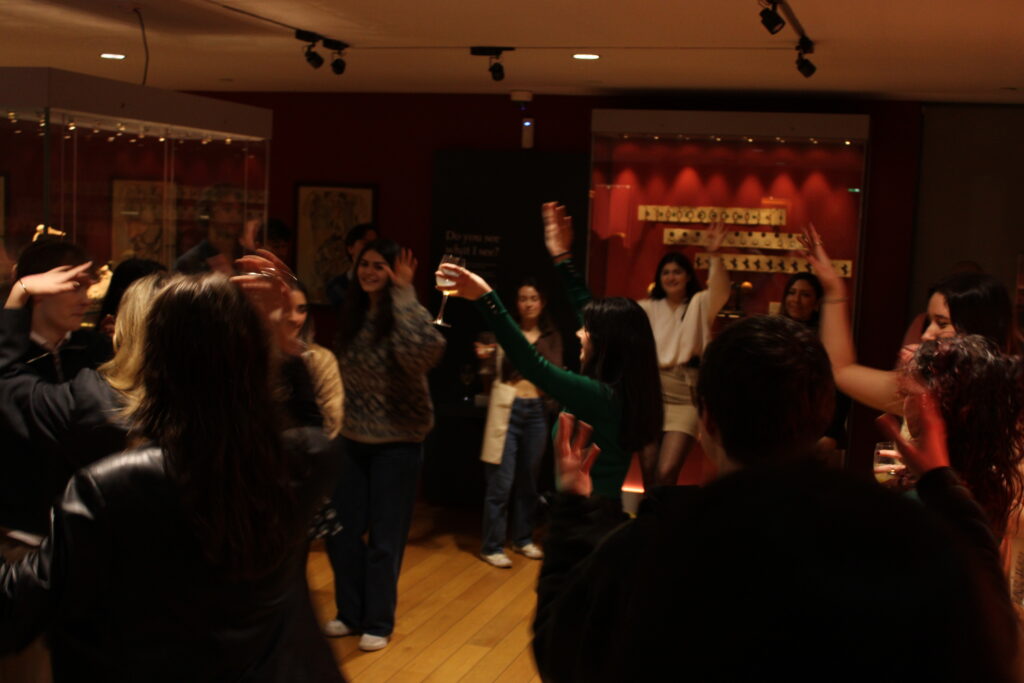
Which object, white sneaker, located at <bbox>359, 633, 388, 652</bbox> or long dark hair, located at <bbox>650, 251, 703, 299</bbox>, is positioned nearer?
white sneaker, located at <bbox>359, 633, 388, 652</bbox>

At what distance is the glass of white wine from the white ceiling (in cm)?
265

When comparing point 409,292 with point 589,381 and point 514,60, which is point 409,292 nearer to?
point 589,381

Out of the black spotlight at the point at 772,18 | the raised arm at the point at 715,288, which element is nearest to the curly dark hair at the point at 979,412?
the black spotlight at the point at 772,18

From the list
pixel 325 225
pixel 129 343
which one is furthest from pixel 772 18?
pixel 325 225

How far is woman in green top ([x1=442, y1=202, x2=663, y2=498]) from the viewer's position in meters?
3.27

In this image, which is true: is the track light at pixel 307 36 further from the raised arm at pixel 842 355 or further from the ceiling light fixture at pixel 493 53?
the raised arm at pixel 842 355

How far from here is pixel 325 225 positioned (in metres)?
8.77

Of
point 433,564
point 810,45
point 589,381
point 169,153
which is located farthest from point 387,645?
point 810,45

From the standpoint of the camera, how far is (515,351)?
322 cm

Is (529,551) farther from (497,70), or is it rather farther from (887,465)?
(887,465)

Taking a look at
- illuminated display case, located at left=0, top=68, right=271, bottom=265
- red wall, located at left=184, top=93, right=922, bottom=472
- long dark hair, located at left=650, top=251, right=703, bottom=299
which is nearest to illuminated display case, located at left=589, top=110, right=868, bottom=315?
red wall, located at left=184, top=93, right=922, bottom=472

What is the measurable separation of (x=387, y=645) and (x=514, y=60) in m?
3.59

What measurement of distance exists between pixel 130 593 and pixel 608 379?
6.49ft

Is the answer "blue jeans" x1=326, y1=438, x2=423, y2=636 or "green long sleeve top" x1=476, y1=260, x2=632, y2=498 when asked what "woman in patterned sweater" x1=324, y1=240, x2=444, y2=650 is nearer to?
"blue jeans" x1=326, y1=438, x2=423, y2=636
